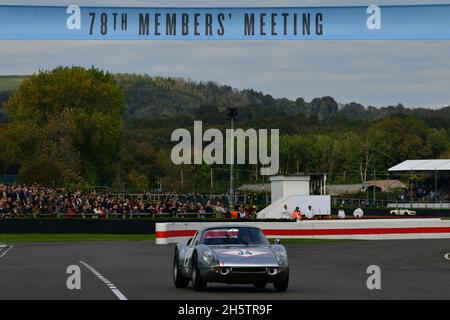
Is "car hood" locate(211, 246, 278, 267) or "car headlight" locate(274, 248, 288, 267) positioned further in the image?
"car headlight" locate(274, 248, 288, 267)

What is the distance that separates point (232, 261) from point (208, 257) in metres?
0.49

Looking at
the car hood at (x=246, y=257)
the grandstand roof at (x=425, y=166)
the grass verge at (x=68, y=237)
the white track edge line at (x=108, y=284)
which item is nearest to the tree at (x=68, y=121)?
the grandstand roof at (x=425, y=166)

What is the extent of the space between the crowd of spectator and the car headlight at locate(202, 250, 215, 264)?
125 feet

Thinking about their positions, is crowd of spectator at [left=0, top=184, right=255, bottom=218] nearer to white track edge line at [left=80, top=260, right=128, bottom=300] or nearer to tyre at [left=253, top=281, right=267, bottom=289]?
white track edge line at [left=80, top=260, right=128, bottom=300]

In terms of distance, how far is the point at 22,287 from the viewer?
19984 mm

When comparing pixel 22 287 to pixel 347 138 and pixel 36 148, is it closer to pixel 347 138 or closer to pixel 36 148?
pixel 36 148

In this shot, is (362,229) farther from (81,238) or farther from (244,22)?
(244,22)

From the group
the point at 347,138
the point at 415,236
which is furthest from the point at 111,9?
the point at 347,138

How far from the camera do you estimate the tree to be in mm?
108000

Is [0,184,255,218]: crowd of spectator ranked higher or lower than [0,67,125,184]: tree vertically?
lower

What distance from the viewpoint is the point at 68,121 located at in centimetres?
10844

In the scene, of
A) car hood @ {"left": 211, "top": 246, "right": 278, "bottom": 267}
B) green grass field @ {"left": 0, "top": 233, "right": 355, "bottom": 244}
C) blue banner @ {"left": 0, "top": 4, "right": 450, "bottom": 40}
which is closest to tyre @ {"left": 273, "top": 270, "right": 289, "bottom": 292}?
car hood @ {"left": 211, "top": 246, "right": 278, "bottom": 267}

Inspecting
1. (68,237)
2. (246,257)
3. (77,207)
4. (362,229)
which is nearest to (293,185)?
(362,229)

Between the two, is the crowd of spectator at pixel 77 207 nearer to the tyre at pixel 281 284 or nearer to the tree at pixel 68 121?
the tyre at pixel 281 284
